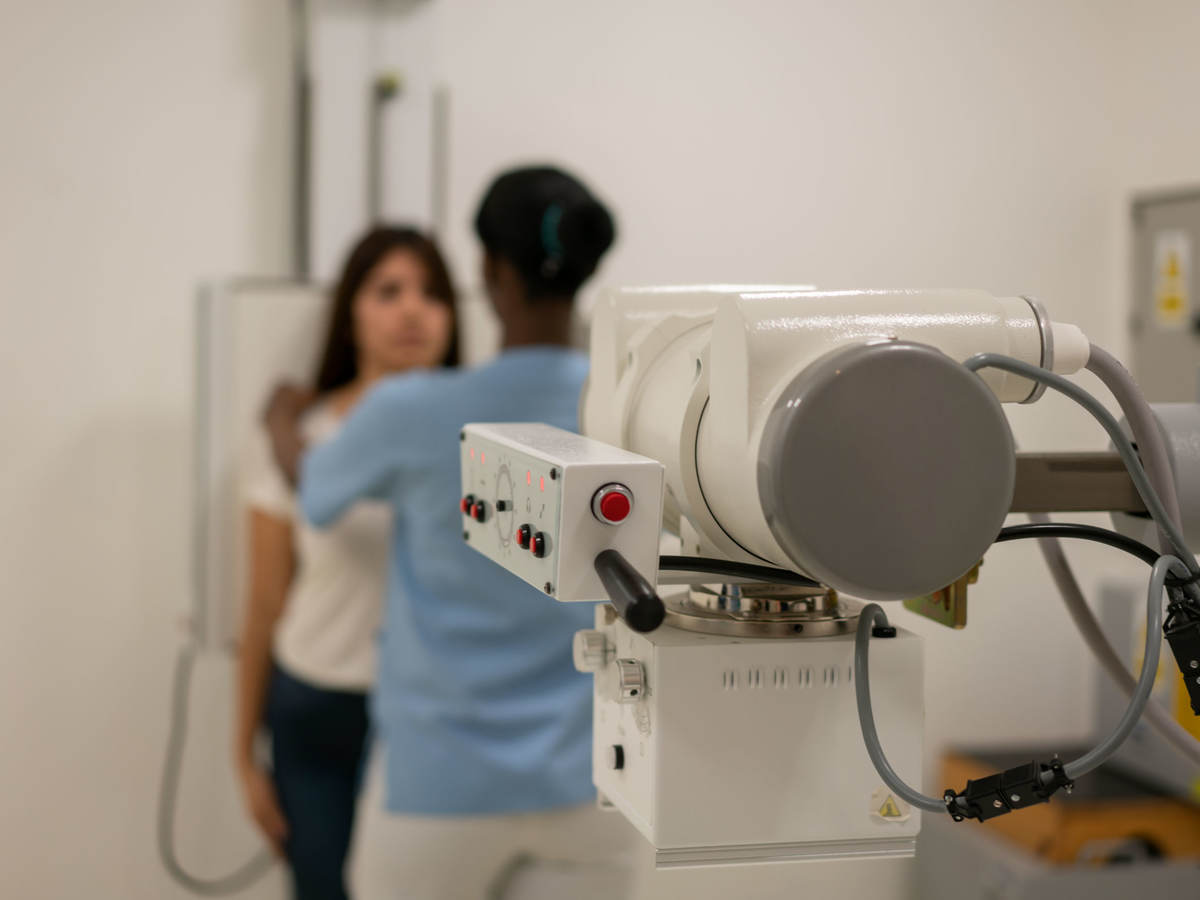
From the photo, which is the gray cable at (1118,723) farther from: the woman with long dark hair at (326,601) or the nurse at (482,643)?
the woman with long dark hair at (326,601)

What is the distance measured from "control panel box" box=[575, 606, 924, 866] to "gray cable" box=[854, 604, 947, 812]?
0.01 m

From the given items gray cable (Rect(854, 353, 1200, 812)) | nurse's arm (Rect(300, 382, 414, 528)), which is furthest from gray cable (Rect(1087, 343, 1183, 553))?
nurse's arm (Rect(300, 382, 414, 528))

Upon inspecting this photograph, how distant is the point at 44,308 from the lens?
216 centimetres

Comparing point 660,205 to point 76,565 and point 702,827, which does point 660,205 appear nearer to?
point 76,565

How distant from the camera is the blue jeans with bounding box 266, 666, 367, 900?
186 centimetres

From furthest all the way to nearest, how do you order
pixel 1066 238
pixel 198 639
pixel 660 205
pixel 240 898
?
pixel 660 205
pixel 1066 238
pixel 240 898
pixel 198 639

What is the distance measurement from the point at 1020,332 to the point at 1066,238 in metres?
1.86

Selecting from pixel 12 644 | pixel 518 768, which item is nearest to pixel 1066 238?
pixel 518 768

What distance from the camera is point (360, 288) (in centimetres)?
196

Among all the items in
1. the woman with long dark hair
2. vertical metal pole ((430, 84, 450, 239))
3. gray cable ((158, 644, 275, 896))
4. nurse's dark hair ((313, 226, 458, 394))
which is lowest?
gray cable ((158, 644, 275, 896))

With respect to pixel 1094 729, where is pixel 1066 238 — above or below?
above

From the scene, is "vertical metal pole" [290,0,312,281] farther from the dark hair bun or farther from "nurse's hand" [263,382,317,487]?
the dark hair bun

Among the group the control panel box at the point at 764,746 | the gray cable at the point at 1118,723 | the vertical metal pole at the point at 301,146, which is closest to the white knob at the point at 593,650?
the control panel box at the point at 764,746

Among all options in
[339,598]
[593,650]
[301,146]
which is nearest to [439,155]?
[301,146]
